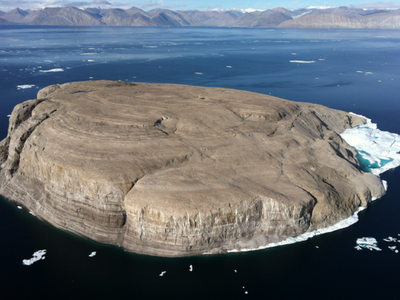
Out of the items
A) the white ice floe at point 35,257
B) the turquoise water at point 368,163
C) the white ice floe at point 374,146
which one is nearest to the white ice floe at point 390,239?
the white ice floe at point 374,146

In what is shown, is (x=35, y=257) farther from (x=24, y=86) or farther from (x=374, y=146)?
(x=24, y=86)

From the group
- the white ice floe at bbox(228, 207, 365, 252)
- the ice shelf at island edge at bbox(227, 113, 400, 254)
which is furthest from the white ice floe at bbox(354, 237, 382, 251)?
the ice shelf at island edge at bbox(227, 113, 400, 254)

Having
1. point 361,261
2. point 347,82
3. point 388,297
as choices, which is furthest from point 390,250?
point 347,82

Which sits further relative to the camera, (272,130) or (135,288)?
(272,130)

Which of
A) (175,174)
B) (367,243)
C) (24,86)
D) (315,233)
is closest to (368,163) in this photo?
(367,243)

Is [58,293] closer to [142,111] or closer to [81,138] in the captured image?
[81,138]

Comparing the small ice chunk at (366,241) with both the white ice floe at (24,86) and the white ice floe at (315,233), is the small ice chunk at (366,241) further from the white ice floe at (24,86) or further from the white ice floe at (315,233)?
the white ice floe at (24,86)
